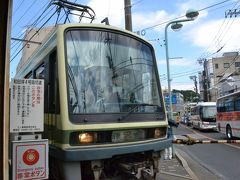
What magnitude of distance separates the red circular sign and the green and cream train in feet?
3.43

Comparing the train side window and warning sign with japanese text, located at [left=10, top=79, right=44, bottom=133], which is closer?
warning sign with japanese text, located at [left=10, top=79, right=44, bottom=133]

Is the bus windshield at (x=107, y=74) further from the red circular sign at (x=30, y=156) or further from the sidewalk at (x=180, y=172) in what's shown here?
the sidewalk at (x=180, y=172)

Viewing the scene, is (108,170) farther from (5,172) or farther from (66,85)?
(5,172)

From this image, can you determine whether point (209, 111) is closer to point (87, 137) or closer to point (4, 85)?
point (87, 137)

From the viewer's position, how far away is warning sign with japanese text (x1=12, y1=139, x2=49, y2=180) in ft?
14.1

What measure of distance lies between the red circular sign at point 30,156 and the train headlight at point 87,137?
1.25 m

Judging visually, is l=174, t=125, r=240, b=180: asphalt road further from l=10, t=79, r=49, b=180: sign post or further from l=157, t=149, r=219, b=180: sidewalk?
l=10, t=79, r=49, b=180: sign post

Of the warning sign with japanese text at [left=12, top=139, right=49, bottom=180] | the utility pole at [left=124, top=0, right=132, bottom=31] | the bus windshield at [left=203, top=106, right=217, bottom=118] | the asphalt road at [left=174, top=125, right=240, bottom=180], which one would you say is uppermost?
the utility pole at [left=124, top=0, right=132, bottom=31]

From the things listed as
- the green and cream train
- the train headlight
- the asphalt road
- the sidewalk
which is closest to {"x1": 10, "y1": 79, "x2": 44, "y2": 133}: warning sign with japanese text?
the green and cream train

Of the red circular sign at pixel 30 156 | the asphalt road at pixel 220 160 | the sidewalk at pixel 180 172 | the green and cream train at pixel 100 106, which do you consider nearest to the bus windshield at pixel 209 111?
the asphalt road at pixel 220 160

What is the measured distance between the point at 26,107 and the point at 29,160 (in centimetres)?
65

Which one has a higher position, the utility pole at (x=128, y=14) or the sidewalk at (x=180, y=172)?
the utility pole at (x=128, y=14)

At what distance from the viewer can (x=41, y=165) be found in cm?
448

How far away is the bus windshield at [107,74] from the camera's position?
19.4 ft
